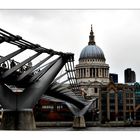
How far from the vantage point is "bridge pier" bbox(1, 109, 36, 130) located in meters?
18.9

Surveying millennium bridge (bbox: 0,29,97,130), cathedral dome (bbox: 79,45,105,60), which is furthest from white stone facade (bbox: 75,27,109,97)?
millennium bridge (bbox: 0,29,97,130)

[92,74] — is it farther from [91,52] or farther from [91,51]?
[91,51]

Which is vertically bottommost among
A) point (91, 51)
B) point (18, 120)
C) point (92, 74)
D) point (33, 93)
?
point (18, 120)

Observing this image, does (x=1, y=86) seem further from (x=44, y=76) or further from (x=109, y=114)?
(x=109, y=114)

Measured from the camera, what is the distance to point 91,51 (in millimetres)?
81000

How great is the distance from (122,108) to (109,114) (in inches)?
59.6

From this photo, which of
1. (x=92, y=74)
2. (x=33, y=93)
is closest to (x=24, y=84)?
(x=33, y=93)

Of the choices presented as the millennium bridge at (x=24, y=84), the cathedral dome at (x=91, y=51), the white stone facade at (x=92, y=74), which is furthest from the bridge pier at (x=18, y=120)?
the cathedral dome at (x=91, y=51)

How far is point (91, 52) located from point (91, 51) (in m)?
0.41

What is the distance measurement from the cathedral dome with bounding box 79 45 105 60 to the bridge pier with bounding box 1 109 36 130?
58145 mm

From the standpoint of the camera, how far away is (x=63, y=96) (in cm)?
3158

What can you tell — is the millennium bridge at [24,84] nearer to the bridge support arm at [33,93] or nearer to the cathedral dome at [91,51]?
the bridge support arm at [33,93]

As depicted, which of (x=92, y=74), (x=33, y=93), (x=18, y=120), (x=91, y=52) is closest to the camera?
(x=33, y=93)

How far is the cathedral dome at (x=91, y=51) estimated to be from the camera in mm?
78938
